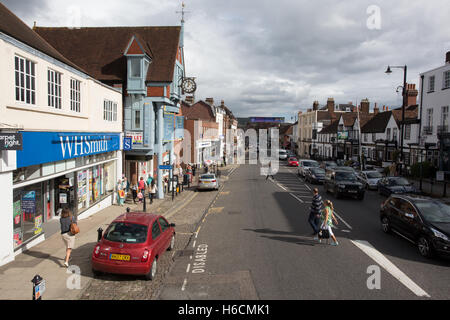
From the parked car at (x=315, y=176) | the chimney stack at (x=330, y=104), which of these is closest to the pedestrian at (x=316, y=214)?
the parked car at (x=315, y=176)

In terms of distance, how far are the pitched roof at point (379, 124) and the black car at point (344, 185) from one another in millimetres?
25491

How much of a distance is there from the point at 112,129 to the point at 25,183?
889cm

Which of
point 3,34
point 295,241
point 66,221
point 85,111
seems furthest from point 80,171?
point 295,241

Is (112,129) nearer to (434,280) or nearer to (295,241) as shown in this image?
(295,241)

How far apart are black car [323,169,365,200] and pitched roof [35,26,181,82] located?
12769 millimetres

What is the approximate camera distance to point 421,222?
10391mm

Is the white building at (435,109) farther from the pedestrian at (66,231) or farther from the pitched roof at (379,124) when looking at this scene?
the pedestrian at (66,231)

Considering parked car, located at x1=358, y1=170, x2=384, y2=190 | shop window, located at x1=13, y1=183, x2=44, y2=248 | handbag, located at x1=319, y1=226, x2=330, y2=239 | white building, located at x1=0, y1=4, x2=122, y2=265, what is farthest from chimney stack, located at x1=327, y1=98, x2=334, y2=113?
shop window, located at x1=13, y1=183, x2=44, y2=248

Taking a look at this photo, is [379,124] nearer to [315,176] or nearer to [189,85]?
[315,176]

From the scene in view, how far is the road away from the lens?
762cm

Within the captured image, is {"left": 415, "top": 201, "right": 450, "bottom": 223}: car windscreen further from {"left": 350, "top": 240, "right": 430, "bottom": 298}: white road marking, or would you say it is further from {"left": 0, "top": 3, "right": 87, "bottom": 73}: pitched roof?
{"left": 0, "top": 3, "right": 87, "bottom": 73}: pitched roof

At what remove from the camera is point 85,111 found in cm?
1515

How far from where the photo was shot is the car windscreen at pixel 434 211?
1041 cm

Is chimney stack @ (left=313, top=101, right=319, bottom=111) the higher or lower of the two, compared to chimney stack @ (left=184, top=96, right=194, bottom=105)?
higher
